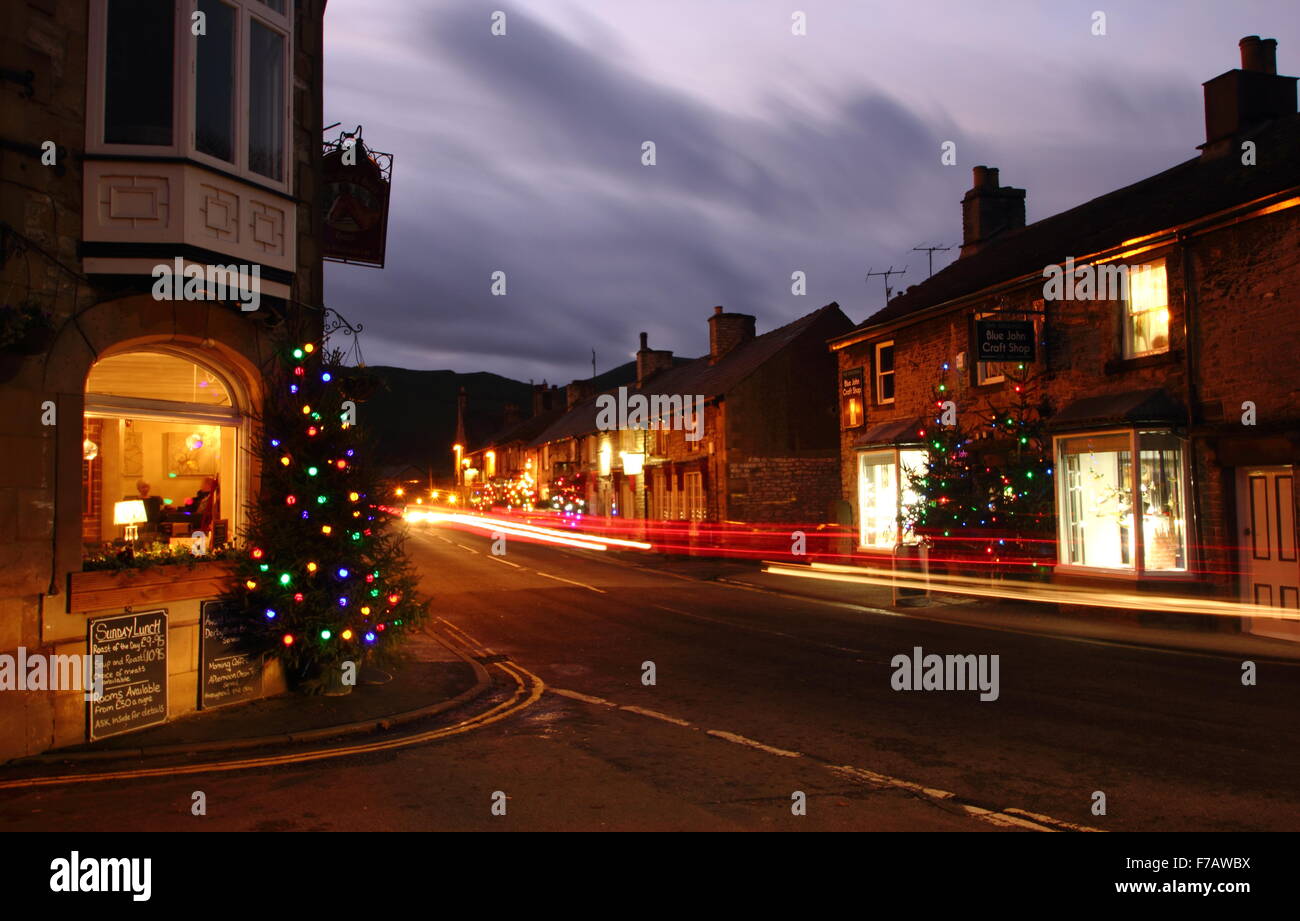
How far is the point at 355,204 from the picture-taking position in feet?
40.7

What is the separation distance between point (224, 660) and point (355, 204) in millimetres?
6161

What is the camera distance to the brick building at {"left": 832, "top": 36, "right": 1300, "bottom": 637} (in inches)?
575

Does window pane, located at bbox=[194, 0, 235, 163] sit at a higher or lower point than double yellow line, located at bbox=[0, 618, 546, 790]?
higher

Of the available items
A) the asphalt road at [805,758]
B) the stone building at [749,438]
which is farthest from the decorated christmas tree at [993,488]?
the stone building at [749,438]

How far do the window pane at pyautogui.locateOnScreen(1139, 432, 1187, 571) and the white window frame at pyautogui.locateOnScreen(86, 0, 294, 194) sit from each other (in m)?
14.6

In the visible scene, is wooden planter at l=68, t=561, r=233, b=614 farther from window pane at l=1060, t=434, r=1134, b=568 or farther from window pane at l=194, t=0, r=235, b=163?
window pane at l=1060, t=434, r=1134, b=568

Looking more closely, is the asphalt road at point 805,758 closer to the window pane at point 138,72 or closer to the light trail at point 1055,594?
the light trail at point 1055,594

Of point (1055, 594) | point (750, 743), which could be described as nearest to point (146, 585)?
point (750, 743)

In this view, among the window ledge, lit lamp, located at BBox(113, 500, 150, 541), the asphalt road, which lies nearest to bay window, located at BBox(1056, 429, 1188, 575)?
the window ledge

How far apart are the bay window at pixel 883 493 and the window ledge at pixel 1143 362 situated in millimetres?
5698

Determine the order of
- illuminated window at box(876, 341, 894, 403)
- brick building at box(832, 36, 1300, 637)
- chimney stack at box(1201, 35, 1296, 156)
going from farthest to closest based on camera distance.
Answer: illuminated window at box(876, 341, 894, 403) → chimney stack at box(1201, 35, 1296, 156) → brick building at box(832, 36, 1300, 637)

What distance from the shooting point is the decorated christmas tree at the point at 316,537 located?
9320 mm

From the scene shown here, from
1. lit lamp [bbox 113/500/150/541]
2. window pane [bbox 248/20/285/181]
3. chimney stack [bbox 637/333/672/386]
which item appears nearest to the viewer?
lit lamp [bbox 113/500/150/541]
